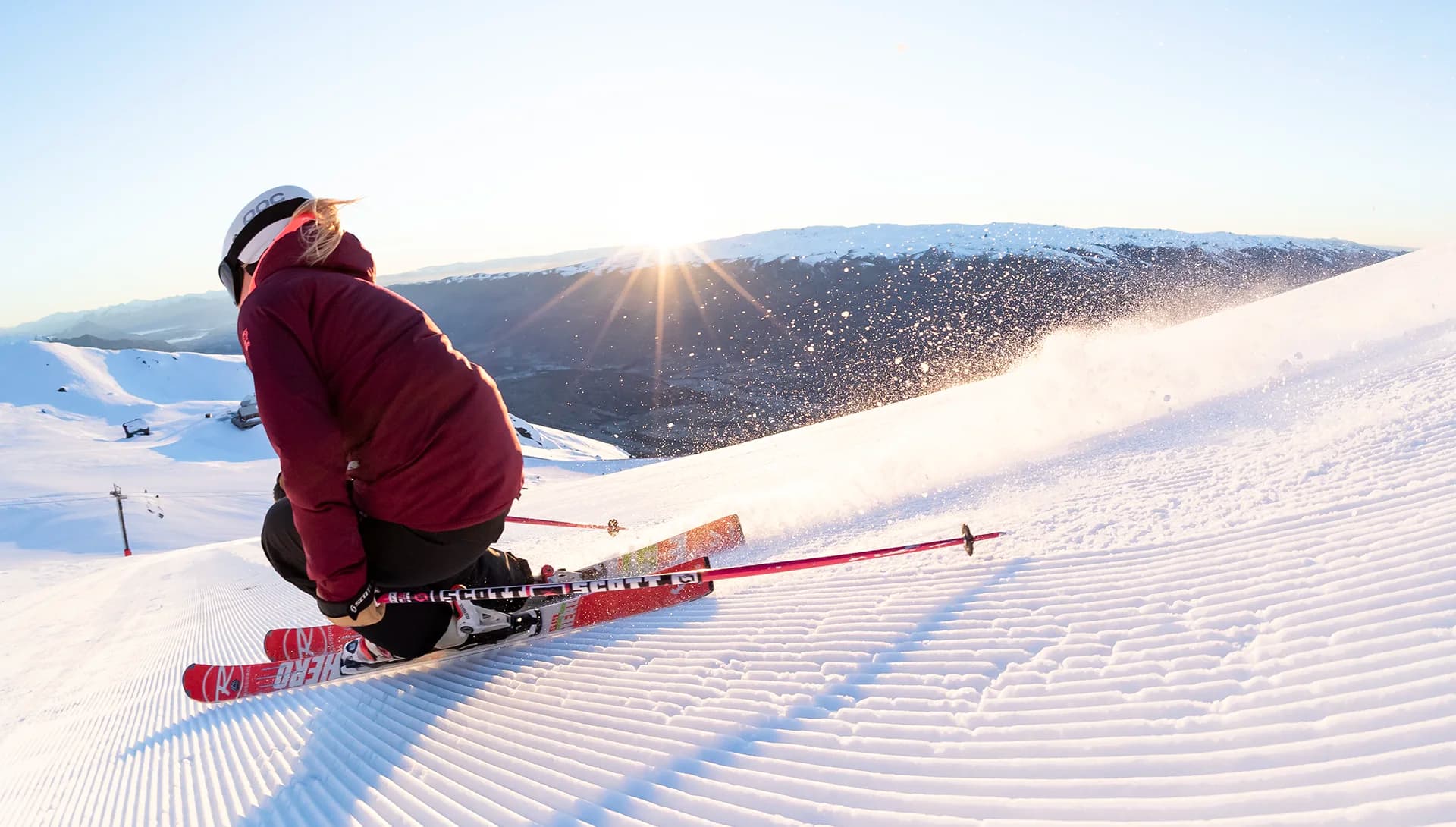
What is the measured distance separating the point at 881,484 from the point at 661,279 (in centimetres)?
12919

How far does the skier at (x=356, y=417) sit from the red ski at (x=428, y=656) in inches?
36.7

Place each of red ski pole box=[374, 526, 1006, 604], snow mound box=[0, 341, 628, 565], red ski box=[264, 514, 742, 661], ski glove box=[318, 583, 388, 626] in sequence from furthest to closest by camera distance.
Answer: snow mound box=[0, 341, 628, 565]
red ski box=[264, 514, 742, 661]
red ski pole box=[374, 526, 1006, 604]
ski glove box=[318, 583, 388, 626]

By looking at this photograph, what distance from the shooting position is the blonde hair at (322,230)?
2.45 meters

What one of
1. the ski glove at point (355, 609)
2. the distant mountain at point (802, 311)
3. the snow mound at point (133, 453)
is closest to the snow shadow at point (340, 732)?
the ski glove at point (355, 609)

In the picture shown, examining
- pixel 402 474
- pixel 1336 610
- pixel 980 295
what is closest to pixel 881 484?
pixel 1336 610

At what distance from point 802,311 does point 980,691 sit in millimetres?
113730

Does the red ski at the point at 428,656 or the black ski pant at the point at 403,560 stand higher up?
the black ski pant at the point at 403,560

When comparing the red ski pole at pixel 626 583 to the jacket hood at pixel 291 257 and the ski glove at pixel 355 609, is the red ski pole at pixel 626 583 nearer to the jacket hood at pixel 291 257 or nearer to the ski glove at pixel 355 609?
the ski glove at pixel 355 609

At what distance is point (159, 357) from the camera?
65312 millimetres

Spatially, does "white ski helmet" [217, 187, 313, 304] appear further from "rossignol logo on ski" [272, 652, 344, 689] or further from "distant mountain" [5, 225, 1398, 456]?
"distant mountain" [5, 225, 1398, 456]

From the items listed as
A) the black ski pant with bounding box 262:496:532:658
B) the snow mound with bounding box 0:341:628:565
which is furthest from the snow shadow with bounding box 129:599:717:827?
the snow mound with bounding box 0:341:628:565

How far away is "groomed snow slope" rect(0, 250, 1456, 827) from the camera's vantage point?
177 cm

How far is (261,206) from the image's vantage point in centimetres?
276

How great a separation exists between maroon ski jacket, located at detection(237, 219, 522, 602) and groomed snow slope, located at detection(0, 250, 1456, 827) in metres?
0.83
